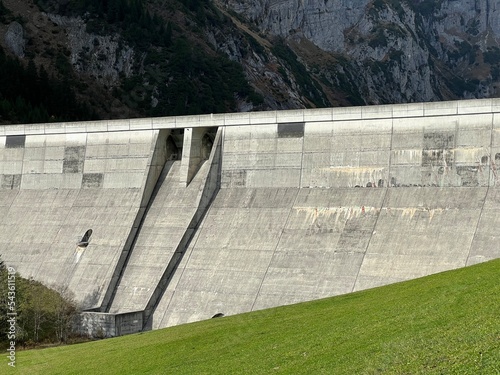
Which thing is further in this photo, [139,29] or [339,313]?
[139,29]

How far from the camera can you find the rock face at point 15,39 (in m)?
97.1

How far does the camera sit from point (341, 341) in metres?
18.8

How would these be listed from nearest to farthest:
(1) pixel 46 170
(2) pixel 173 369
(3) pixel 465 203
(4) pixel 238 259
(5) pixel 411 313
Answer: (5) pixel 411 313 → (2) pixel 173 369 → (3) pixel 465 203 → (4) pixel 238 259 → (1) pixel 46 170

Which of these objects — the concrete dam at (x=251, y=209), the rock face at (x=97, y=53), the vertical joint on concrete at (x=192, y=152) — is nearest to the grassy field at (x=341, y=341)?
the concrete dam at (x=251, y=209)

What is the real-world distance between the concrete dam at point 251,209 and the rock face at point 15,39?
55.0 meters

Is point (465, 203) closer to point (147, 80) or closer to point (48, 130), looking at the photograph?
point (48, 130)

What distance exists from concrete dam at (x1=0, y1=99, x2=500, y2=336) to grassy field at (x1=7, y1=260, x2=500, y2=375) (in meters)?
6.00


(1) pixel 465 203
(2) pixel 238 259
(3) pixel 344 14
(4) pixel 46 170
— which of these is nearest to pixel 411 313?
(1) pixel 465 203

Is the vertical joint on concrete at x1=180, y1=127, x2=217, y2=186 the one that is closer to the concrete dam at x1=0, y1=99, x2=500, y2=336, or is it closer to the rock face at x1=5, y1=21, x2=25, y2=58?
the concrete dam at x1=0, y1=99, x2=500, y2=336

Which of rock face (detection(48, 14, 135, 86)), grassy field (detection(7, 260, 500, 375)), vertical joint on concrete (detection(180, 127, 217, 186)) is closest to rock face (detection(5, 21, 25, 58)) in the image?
rock face (detection(48, 14, 135, 86))

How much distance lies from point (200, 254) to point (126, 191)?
6944 millimetres

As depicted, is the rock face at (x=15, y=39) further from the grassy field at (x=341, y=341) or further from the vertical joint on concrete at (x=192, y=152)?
the grassy field at (x=341, y=341)

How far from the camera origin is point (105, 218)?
41.8 metres

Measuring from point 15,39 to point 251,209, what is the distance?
67.7 meters
